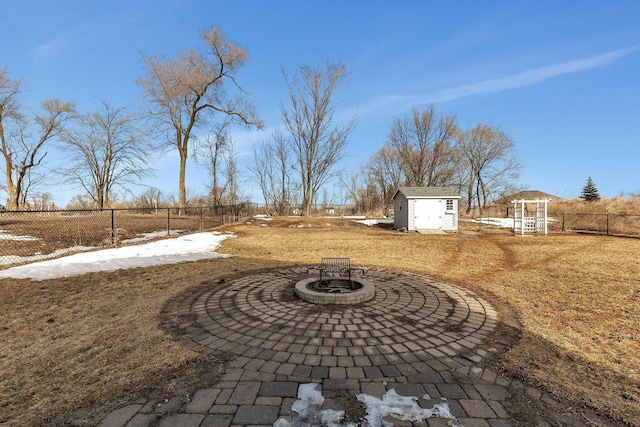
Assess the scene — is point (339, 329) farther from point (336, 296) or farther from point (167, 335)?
point (167, 335)

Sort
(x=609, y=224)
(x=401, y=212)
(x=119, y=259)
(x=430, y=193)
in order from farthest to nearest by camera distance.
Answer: (x=401, y=212), (x=430, y=193), (x=609, y=224), (x=119, y=259)

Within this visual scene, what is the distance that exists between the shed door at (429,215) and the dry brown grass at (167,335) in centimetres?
964

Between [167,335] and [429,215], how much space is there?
15.8 m

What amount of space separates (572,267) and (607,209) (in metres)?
17.8

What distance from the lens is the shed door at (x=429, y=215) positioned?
16453 mm

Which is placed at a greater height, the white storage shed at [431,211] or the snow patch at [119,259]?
the white storage shed at [431,211]

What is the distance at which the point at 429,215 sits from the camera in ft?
54.0

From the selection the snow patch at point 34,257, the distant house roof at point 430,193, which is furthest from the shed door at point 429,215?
the snow patch at point 34,257

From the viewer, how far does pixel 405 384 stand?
211 centimetres

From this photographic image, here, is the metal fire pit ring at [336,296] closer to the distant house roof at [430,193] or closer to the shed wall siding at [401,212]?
the shed wall siding at [401,212]

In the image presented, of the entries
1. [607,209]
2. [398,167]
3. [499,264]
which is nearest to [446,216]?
[499,264]

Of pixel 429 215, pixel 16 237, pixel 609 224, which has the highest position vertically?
pixel 429 215

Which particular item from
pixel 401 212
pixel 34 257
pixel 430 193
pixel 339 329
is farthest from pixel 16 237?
pixel 430 193

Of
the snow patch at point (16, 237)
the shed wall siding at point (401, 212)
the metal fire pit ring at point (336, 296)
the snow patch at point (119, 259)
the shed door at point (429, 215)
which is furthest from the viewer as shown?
the shed wall siding at point (401, 212)
